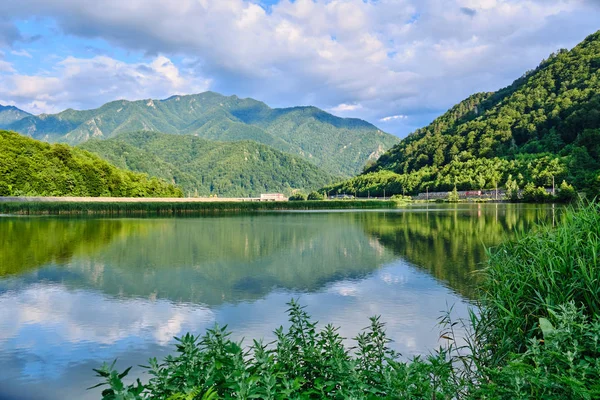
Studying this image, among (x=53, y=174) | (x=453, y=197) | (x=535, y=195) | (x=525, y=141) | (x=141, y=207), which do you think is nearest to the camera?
(x=141, y=207)

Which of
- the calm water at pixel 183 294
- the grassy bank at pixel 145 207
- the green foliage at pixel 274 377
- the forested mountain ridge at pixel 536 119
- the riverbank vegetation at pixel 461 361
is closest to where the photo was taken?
the green foliage at pixel 274 377

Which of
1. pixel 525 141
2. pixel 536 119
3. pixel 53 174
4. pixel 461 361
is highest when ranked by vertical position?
pixel 536 119

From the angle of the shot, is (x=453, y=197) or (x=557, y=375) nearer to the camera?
(x=557, y=375)

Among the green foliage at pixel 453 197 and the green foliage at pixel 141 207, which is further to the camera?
the green foliage at pixel 453 197

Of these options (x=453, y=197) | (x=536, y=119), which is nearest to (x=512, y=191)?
(x=453, y=197)

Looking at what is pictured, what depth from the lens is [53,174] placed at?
85562 mm

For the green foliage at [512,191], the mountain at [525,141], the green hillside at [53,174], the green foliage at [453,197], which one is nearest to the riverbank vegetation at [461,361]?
the mountain at [525,141]

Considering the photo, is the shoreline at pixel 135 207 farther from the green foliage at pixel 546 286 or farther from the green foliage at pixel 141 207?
the green foliage at pixel 546 286

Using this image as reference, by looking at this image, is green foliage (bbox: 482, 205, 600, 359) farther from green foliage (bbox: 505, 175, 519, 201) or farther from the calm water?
green foliage (bbox: 505, 175, 519, 201)

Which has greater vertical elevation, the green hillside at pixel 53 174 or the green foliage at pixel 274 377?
the green hillside at pixel 53 174

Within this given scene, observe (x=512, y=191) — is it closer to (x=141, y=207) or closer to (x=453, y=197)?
(x=453, y=197)

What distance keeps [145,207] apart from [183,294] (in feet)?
177

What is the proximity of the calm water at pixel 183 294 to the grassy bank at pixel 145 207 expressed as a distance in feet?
123

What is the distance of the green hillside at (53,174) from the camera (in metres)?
80.0
